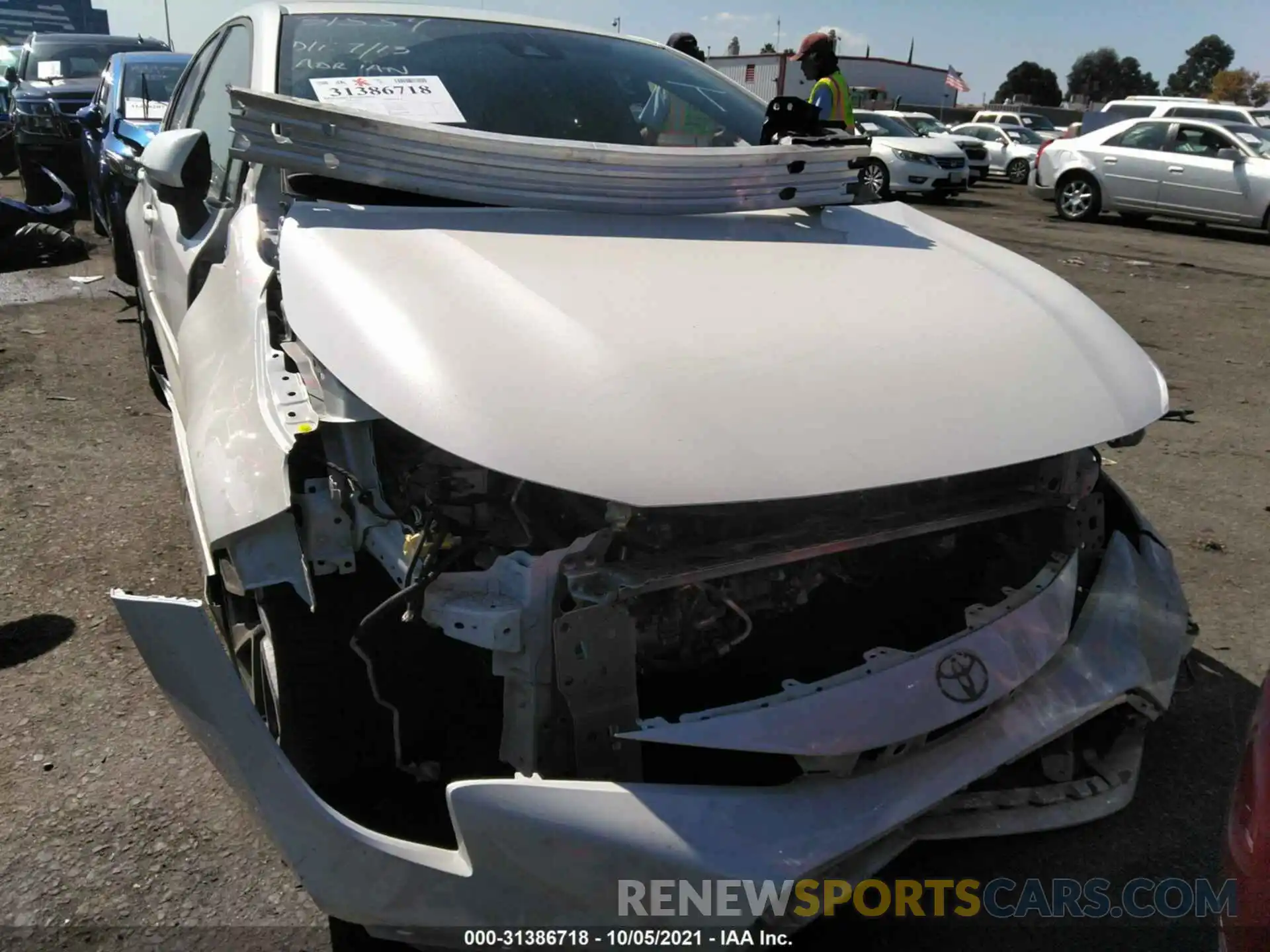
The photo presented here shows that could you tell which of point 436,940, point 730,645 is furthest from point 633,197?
point 436,940

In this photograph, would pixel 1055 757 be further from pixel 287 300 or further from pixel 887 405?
pixel 287 300

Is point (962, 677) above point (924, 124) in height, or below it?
below

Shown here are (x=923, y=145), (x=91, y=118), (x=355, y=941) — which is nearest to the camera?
(x=355, y=941)

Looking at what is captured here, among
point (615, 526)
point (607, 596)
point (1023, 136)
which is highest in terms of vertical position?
point (1023, 136)

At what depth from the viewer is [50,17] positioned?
45562 mm

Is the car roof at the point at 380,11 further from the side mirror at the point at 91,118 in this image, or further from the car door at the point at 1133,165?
the car door at the point at 1133,165

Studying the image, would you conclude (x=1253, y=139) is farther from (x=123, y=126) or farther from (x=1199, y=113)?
(x=123, y=126)

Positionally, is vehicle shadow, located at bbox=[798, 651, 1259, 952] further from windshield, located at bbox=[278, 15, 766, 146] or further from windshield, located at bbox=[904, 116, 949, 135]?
windshield, located at bbox=[904, 116, 949, 135]

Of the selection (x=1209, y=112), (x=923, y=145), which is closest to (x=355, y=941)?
(x=923, y=145)

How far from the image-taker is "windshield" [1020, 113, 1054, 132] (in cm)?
2416

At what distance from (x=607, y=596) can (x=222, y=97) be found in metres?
2.45

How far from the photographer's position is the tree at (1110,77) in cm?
6950

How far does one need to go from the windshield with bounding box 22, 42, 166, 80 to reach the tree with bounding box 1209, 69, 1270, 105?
195ft

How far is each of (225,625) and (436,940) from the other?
1020 mm
